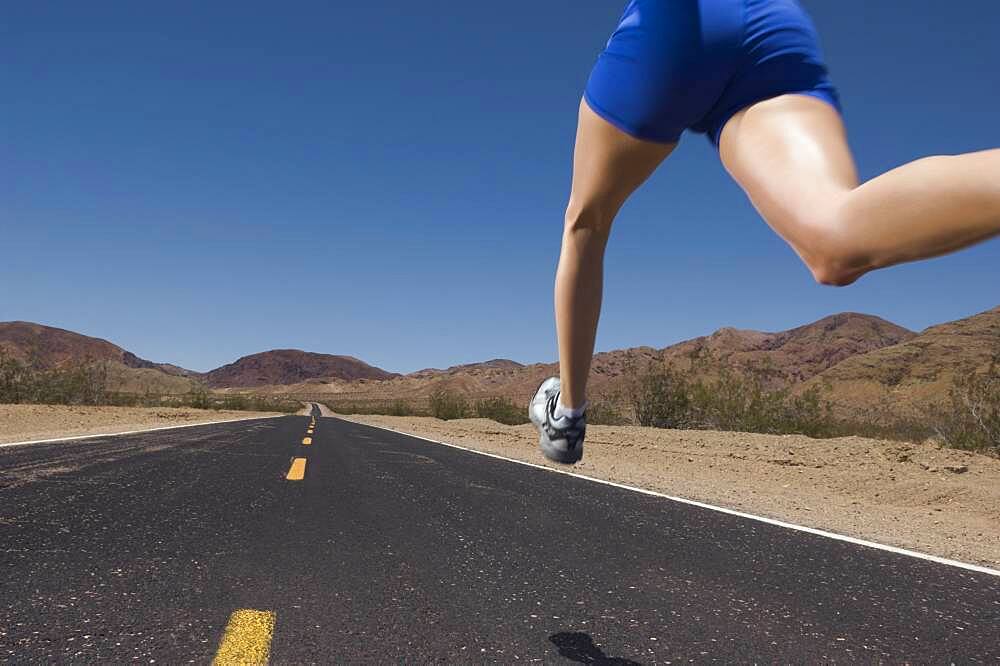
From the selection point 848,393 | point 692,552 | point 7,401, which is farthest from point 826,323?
point 692,552

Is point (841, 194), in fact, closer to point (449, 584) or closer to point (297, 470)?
point (449, 584)

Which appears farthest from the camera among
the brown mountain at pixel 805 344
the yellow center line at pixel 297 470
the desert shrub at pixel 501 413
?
the brown mountain at pixel 805 344

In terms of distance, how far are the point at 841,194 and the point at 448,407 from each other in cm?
4090

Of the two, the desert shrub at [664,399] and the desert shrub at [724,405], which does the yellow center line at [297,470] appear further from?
the desert shrub at [664,399]

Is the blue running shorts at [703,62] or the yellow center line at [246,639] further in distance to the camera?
the yellow center line at [246,639]

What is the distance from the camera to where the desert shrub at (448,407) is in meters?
40.8

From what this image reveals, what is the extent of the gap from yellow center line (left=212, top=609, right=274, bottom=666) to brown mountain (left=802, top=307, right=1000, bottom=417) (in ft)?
178

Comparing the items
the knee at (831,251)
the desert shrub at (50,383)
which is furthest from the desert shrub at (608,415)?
the desert shrub at (50,383)

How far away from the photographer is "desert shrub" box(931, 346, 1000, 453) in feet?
44.8

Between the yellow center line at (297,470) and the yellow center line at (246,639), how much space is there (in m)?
4.90

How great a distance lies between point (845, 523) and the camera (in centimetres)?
635

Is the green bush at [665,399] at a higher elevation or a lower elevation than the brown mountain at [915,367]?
lower

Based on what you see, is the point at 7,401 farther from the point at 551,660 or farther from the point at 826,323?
the point at 826,323

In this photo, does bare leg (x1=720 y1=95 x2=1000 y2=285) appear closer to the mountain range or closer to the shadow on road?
the shadow on road
